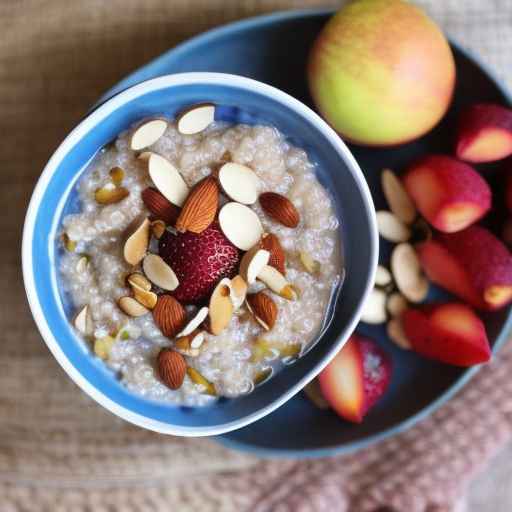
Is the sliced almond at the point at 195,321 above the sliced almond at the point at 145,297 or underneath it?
underneath

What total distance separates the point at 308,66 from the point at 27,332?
452 mm

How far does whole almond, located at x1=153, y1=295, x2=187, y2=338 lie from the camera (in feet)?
→ 2.04

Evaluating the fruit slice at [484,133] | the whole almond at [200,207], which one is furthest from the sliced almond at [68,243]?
the fruit slice at [484,133]

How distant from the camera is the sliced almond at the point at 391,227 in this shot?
0.79 m

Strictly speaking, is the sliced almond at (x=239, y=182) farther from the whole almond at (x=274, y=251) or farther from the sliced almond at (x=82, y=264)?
the sliced almond at (x=82, y=264)

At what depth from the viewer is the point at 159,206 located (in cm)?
62

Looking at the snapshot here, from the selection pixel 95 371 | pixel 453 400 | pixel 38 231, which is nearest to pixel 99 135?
pixel 38 231

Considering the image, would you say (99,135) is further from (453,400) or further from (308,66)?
(453,400)

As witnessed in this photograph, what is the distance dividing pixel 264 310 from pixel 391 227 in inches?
9.7

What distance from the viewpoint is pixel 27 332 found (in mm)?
826

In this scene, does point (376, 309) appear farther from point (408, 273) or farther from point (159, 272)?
point (159, 272)

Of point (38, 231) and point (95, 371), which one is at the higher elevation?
point (38, 231)

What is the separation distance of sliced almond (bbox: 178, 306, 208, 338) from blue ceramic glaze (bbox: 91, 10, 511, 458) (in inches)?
7.5

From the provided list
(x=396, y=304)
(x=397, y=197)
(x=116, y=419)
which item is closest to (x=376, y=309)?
(x=396, y=304)
